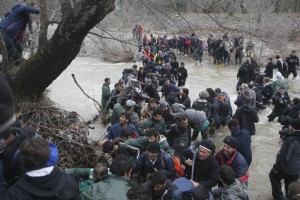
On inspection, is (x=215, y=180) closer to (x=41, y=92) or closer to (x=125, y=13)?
(x=41, y=92)

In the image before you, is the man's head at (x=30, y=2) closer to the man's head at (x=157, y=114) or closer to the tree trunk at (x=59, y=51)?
the tree trunk at (x=59, y=51)

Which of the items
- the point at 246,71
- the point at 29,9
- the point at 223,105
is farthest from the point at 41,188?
the point at 246,71

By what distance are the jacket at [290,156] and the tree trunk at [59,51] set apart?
3070 millimetres

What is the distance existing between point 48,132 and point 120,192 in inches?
78.1

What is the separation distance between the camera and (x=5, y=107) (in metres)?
1.15

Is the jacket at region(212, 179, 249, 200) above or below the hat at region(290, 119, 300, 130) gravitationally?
below

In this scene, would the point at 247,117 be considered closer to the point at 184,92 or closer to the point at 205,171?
the point at 184,92

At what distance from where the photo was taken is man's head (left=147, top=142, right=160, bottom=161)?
4.12m

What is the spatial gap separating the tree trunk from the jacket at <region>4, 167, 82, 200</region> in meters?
2.03

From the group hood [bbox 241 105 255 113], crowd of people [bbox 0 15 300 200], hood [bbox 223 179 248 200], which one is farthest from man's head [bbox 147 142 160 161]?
hood [bbox 241 105 255 113]

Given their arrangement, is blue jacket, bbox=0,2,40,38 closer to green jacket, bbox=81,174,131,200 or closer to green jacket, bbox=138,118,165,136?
green jacket, bbox=138,118,165,136

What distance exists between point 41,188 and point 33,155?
0.20 metres

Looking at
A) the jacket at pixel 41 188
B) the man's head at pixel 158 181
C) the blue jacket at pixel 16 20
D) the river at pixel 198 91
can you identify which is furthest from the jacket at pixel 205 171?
the blue jacket at pixel 16 20

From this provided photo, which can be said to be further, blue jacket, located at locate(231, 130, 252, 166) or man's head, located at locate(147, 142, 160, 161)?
blue jacket, located at locate(231, 130, 252, 166)
